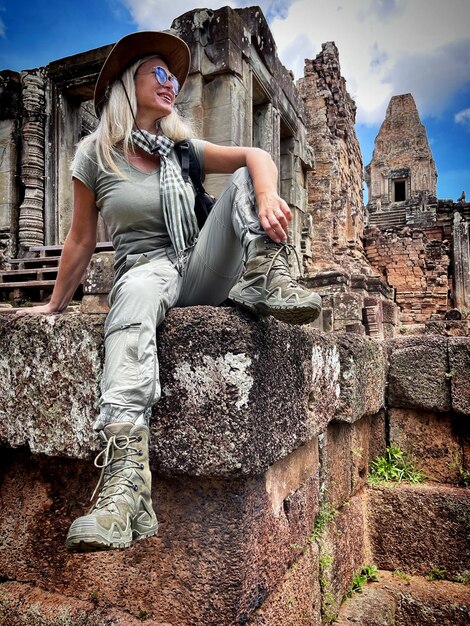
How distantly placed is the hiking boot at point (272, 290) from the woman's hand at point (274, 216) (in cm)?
4

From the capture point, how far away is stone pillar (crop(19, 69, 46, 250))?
863cm

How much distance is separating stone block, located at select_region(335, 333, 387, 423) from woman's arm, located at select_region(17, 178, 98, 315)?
4.60 feet

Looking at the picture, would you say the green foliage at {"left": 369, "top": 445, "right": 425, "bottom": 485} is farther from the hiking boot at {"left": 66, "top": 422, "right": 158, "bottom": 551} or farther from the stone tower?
the stone tower

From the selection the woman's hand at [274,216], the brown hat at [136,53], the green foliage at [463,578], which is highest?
the brown hat at [136,53]

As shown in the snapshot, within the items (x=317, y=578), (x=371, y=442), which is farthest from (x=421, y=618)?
(x=371, y=442)

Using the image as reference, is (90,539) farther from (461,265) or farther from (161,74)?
(461,265)

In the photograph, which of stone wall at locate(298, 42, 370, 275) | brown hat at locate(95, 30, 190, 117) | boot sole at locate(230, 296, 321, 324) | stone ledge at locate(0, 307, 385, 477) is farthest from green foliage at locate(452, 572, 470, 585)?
stone wall at locate(298, 42, 370, 275)

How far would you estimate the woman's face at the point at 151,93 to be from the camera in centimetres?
210

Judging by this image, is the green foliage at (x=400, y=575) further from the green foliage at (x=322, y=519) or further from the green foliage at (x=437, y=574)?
the green foliage at (x=322, y=519)

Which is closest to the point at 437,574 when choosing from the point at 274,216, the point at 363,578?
the point at 363,578

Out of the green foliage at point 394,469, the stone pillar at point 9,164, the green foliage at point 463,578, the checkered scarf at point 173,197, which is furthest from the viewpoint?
the stone pillar at point 9,164

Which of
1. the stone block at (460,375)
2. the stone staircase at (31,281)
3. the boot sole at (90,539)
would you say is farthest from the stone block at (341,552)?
the stone staircase at (31,281)

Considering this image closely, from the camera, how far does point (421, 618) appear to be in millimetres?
2717

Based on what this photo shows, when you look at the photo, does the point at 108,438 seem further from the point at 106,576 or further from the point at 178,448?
the point at 106,576
